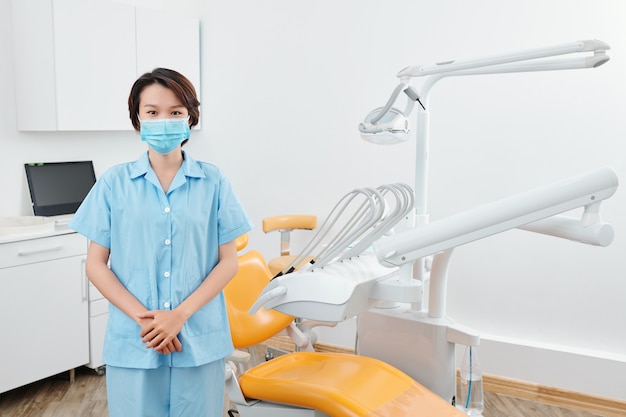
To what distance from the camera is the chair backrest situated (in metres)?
2.20

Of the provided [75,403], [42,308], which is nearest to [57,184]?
[42,308]

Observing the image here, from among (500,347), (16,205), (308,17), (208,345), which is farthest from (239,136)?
(208,345)

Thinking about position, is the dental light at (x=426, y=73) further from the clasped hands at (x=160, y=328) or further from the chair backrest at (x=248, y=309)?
the clasped hands at (x=160, y=328)

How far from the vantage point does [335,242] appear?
196 cm

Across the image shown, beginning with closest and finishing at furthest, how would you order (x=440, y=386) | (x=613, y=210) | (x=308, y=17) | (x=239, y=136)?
(x=440, y=386), (x=613, y=210), (x=308, y=17), (x=239, y=136)

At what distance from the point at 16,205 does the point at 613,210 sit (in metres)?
2.90

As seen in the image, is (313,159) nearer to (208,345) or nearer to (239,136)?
(239,136)

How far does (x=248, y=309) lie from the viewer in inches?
87.5

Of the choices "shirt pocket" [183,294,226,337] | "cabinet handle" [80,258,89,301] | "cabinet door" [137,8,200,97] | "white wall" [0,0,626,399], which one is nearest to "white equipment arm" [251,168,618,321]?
"shirt pocket" [183,294,226,337]

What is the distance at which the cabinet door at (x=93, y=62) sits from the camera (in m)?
3.31

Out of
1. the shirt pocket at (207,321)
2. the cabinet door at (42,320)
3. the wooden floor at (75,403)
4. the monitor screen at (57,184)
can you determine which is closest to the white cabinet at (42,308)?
the cabinet door at (42,320)

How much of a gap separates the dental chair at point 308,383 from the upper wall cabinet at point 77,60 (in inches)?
63.0

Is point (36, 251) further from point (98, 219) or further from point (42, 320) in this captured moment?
point (98, 219)

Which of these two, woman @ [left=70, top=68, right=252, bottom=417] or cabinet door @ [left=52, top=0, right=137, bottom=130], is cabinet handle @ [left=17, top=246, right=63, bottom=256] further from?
woman @ [left=70, top=68, right=252, bottom=417]
